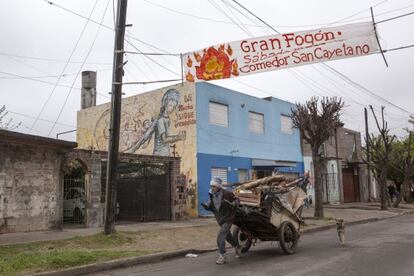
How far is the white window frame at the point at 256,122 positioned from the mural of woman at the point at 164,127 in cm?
514

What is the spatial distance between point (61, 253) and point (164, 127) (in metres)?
16.0

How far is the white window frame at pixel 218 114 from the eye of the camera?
83.3 ft

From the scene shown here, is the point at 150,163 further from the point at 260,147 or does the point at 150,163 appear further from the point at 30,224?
the point at 260,147

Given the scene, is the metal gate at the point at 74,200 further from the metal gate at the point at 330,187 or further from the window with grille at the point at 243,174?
the metal gate at the point at 330,187

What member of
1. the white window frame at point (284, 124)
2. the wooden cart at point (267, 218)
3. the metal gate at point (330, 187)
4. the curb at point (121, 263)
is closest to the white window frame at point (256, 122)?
the white window frame at point (284, 124)

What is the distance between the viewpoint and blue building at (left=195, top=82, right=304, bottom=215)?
24.6 metres

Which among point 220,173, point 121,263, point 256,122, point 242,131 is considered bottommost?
point 121,263

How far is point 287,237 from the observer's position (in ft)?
A: 37.5

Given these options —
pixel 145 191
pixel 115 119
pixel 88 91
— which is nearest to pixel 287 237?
pixel 115 119

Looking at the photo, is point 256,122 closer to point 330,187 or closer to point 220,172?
point 220,172

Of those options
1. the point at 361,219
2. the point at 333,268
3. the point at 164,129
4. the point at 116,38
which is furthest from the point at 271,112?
the point at 333,268

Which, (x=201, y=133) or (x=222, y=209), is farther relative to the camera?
(x=201, y=133)

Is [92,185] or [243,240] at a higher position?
[92,185]

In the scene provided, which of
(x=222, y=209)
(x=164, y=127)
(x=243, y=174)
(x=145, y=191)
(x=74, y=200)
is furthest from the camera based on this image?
(x=243, y=174)
